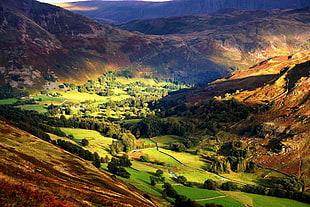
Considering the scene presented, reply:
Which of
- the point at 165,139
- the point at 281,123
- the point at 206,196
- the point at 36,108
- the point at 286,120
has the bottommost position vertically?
the point at 165,139

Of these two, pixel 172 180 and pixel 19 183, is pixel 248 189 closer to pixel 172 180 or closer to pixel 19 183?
pixel 172 180

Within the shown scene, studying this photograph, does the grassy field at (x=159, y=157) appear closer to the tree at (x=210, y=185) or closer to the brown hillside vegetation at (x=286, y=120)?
the tree at (x=210, y=185)

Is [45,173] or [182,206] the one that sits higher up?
[45,173]

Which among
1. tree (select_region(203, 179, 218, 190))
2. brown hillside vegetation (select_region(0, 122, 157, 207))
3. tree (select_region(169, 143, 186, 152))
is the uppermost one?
brown hillside vegetation (select_region(0, 122, 157, 207))

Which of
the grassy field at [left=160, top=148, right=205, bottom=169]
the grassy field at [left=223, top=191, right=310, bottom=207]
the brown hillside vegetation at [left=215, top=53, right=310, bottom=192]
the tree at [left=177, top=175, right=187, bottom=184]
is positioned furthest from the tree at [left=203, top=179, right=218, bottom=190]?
the brown hillside vegetation at [left=215, top=53, right=310, bottom=192]

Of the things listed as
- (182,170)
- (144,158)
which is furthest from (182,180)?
(144,158)

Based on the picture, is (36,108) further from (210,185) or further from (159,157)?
(210,185)

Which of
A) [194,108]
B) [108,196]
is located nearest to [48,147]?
[108,196]

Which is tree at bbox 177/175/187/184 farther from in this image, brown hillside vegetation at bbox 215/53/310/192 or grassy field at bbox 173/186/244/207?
brown hillside vegetation at bbox 215/53/310/192

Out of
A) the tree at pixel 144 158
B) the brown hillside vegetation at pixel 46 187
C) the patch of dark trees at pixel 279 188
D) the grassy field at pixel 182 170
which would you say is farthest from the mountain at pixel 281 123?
the brown hillside vegetation at pixel 46 187
